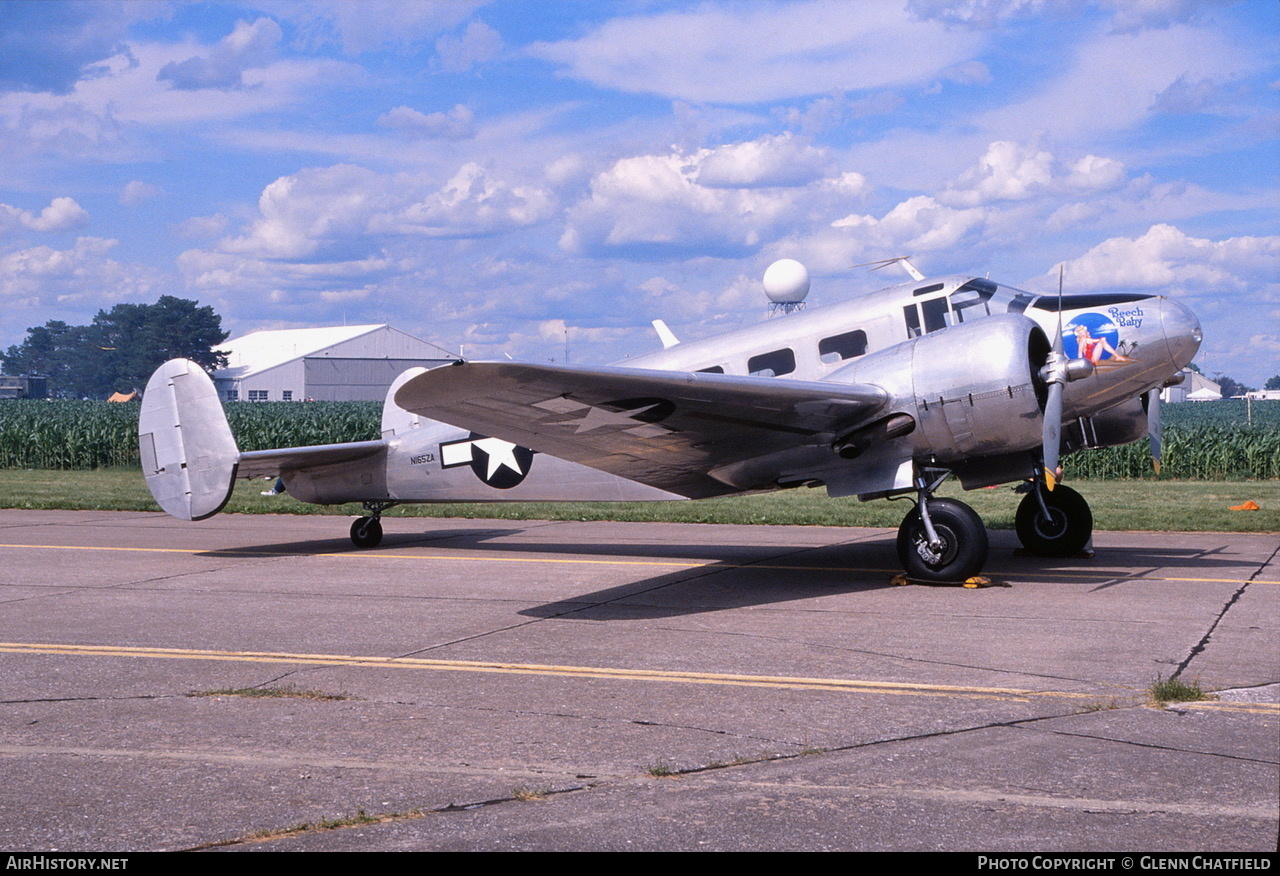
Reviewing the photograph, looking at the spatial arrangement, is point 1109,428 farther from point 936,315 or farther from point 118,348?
point 118,348

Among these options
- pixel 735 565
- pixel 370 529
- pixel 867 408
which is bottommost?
pixel 735 565

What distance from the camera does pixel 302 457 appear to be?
14430 millimetres

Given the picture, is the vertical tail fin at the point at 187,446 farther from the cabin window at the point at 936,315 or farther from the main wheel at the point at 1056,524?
the main wheel at the point at 1056,524

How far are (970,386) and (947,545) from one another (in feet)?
4.96

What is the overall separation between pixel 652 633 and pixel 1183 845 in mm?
5057

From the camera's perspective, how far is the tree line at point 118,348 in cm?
12112

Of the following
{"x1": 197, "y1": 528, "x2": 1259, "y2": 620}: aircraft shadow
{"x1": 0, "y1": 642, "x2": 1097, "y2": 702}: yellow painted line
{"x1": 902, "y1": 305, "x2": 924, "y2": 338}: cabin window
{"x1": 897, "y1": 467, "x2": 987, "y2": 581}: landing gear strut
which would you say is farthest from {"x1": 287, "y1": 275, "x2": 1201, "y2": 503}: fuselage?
{"x1": 0, "y1": 642, "x2": 1097, "y2": 702}: yellow painted line

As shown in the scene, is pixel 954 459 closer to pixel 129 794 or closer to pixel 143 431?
pixel 129 794

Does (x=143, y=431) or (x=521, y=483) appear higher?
(x=143, y=431)

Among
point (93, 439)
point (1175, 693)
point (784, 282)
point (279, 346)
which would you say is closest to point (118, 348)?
point (279, 346)

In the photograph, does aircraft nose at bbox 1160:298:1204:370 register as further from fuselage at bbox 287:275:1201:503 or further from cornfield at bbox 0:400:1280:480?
cornfield at bbox 0:400:1280:480

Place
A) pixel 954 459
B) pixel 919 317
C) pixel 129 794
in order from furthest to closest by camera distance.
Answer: pixel 919 317 → pixel 954 459 → pixel 129 794
